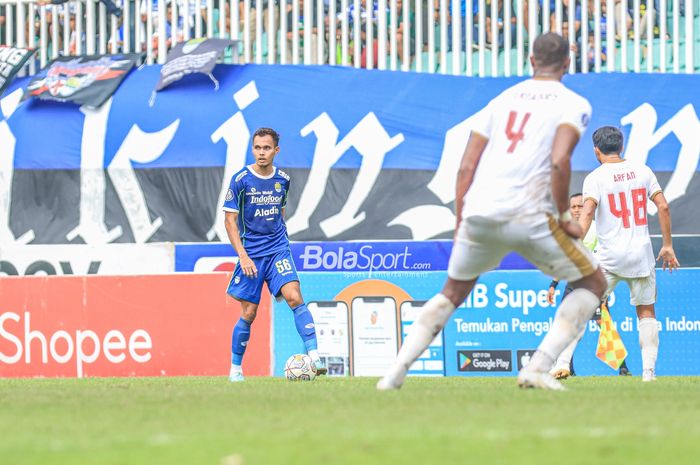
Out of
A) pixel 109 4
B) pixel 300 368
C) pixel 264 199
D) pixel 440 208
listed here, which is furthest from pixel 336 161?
pixel 300 368

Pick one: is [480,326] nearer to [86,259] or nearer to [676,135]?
[676,135]

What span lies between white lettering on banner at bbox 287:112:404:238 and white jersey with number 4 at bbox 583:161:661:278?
28.1ft

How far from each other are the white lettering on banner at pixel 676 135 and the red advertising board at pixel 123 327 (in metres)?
6.56

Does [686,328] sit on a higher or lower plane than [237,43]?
lower

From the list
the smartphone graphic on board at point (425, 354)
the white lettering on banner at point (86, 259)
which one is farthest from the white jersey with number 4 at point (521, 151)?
the white lettering on banner at point (86, 259)

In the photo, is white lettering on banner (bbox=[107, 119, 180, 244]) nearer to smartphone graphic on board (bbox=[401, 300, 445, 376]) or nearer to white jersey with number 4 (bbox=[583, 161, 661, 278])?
smartphone graphic on board (bbox=[401, 300, 445, 376])

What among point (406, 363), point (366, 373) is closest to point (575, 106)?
point (406, 363)

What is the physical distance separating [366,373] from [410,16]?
7.73 m

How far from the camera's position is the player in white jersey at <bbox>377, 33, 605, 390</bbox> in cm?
792

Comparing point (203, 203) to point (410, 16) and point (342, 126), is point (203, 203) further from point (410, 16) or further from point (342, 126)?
point (410, 16)

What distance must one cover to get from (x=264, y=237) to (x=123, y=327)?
15.8 ft

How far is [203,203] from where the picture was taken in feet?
66.5

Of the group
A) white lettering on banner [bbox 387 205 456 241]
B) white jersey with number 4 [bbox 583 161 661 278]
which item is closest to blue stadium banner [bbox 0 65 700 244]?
white lettering on banner [bbox 387 205 456 241]

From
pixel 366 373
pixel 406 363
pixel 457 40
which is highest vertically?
pixel 457 40
